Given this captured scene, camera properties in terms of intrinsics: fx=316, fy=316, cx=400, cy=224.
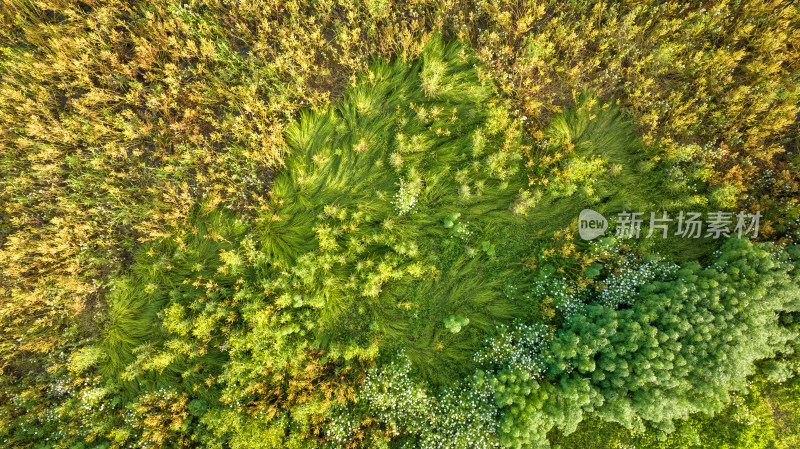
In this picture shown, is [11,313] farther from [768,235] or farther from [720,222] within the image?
[768,235]

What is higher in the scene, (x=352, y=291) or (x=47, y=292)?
(x=352, y=291)

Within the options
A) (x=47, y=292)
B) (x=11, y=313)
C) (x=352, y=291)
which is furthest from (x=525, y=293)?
(x=11, y=313)

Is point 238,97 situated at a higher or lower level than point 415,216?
higher

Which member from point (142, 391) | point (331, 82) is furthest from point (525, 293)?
point (142, 391)

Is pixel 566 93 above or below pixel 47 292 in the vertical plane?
above

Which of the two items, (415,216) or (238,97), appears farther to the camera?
(238,97)

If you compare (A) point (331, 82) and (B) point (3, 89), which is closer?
(B) point (3, 89)

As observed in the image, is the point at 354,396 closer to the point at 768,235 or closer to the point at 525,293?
the point at 525,293

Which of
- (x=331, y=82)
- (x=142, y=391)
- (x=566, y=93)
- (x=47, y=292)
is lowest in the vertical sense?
(x=142, y=391)

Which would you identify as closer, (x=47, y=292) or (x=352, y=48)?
(x=47, y=292)
